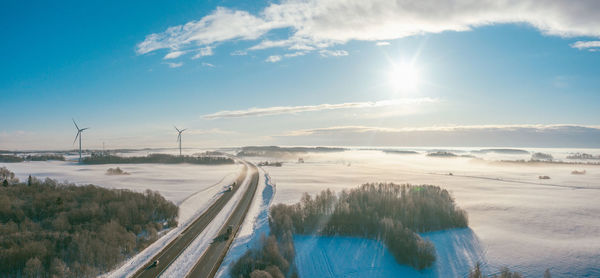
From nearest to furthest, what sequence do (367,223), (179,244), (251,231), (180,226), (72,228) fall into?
(179,244), (367,223), (72,228), (251,231), (180,226)

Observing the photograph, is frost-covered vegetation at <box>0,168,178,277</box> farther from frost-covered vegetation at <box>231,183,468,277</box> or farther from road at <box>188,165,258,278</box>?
frost-covered vegetation at <box>231,183,468,277</box>

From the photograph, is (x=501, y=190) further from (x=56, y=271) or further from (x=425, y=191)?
(x=56, y=271)

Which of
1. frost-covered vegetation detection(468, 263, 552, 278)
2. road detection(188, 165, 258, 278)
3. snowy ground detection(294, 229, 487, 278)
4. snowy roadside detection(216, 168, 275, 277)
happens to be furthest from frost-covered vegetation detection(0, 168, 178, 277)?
frost-covered vegetation detection(468, 263, 552, 278)

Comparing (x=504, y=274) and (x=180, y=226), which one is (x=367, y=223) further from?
(x=180, y=226)

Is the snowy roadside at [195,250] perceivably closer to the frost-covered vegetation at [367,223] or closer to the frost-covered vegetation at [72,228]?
the frost-covered vegetation at [367,223]

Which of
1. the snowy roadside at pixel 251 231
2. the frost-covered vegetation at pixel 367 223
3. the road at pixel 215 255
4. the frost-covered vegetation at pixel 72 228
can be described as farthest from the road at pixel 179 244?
the frost-covered vegetation at pixel 367 223

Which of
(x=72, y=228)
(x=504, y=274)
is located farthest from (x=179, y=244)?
(x=504, y=274)
